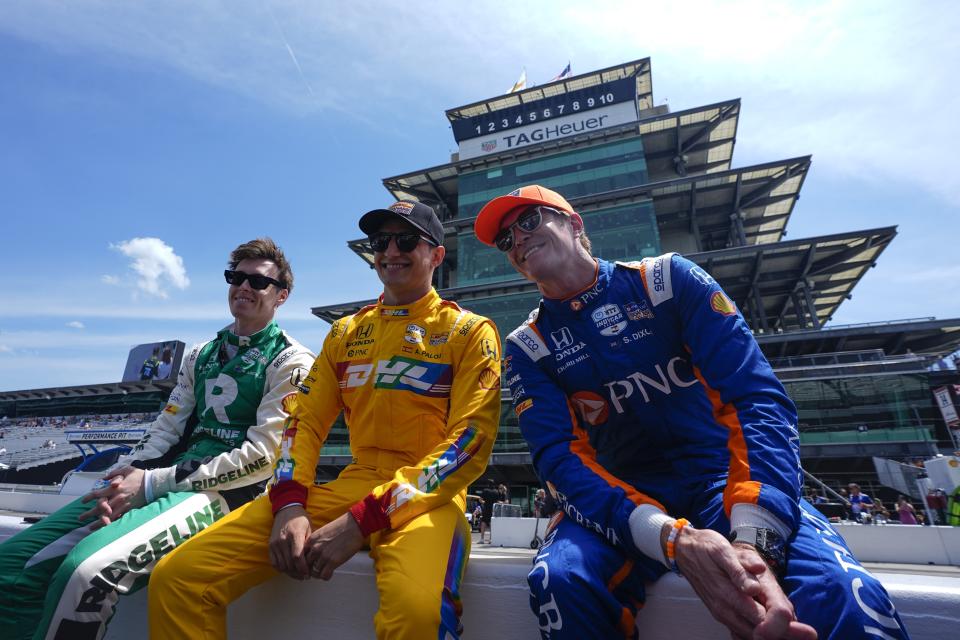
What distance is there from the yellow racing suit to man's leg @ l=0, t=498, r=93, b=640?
99 cm

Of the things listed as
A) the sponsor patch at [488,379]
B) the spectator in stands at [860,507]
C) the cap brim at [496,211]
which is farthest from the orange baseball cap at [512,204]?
the spectator in stands at [860,507]

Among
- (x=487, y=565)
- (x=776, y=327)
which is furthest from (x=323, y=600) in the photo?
(x=776, y=327)

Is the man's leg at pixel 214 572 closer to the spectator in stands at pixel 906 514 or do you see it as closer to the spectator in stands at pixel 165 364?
the spectator in stands at pixel 906 514

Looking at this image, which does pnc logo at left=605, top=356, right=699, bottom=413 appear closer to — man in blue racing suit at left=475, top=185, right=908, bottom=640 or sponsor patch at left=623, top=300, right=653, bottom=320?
man in blue racing suit at left=475, top=185, right=908, bottom=640

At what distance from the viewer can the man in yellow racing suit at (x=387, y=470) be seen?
1.69m

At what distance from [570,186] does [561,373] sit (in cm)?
3237

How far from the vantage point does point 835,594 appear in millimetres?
1209

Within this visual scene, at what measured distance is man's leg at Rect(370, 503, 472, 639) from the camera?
149 cm

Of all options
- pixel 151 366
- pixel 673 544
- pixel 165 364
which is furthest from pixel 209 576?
pixel 151 366

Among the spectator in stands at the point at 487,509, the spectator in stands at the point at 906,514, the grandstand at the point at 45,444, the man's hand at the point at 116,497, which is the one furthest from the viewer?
the grandstand at the point at 45,444

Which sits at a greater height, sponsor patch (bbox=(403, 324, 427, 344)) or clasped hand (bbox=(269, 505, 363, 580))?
sponsor patch (bbox=(403, 324, 427, 344))

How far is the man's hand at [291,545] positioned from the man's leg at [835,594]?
1.62 m

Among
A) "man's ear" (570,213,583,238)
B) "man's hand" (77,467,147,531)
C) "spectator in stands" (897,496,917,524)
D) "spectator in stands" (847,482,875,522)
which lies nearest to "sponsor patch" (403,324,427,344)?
"man's ear" (570,213,583,238)

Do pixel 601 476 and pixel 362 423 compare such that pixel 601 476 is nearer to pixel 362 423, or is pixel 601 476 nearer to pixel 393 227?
pixel 362 423
